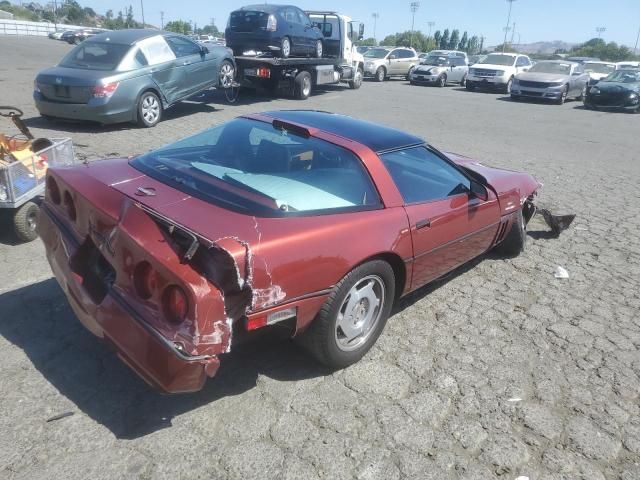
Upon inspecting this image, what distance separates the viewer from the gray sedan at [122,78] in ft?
29.5

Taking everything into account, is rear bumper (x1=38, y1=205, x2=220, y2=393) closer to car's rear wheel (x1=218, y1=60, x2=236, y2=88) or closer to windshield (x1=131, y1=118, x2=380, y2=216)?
windshield (x1=131, y1=118, x2=380, y2=216)

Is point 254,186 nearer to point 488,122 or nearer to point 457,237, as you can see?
point 457,237

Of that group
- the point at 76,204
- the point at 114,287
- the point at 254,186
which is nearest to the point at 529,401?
the point at 254,186

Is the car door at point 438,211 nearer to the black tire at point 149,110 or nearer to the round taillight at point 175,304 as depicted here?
the round taillight at point 175,304

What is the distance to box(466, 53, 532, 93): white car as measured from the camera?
73.0 feet

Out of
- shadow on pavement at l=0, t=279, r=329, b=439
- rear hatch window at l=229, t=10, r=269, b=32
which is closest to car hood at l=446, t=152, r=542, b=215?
shadow on pavement at l=0, t=279, r=329, b=439

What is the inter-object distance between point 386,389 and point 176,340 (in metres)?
1.31

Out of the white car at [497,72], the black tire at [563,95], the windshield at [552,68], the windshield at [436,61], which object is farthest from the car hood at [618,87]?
the windshield at [436,61]

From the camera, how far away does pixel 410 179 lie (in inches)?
141

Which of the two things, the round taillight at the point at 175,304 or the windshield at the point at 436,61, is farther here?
the windshield at the point at 436,61

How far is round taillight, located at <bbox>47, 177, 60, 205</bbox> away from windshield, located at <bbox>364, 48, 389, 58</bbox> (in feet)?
76.5

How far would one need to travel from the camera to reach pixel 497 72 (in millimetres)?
22266

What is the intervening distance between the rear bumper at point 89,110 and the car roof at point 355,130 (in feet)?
20.3

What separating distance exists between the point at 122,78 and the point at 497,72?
17.6m
